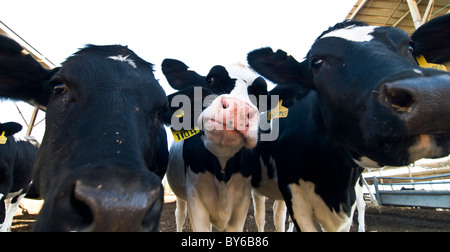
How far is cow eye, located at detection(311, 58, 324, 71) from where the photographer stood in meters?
2.58

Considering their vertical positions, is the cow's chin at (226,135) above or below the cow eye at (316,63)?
below

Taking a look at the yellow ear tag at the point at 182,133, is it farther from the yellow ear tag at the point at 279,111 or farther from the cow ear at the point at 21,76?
the cow ear at the point at 21,76

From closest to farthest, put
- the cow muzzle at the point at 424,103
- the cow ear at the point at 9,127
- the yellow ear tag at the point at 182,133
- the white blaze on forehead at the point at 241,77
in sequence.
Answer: the cow muzzle at the point at 424,103
the white blaze on forehead at the point at 241,77
the yellow ear tag at the point at 182,133
the cow ear at the point at 9,127

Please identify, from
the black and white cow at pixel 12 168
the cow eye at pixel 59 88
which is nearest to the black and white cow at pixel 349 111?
the cow eye at pixel 59 88

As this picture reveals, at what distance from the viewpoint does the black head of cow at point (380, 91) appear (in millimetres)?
1482

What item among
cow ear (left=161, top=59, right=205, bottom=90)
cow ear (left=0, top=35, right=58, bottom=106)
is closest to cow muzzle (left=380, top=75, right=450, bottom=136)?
cow ear (left=0, top=35, right=58, bottom=106)

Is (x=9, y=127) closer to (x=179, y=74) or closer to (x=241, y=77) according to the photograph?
(x=179, y=74)

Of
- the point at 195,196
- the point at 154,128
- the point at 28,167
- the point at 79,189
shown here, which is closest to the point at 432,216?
the point at 195,196

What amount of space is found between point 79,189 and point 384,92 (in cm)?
176

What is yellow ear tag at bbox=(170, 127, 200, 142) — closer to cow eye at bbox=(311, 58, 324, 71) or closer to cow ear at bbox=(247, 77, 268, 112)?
cow ear at bbox=(247, 77, 268, 112)

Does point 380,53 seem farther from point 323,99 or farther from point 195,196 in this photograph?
point 195,196

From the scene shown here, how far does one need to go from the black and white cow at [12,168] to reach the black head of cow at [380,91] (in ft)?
22.1

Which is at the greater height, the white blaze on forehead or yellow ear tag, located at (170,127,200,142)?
the white blaze on forehead
